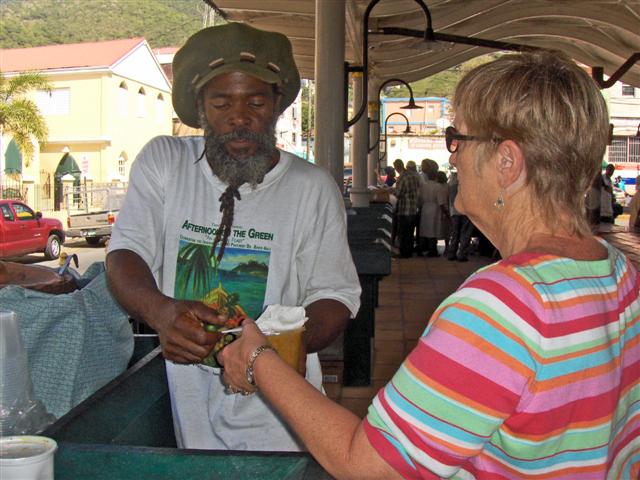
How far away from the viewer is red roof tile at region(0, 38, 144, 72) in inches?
1516

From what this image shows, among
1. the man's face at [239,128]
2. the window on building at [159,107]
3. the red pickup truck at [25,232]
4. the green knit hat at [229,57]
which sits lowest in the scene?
the red pickup truck at [25,232]

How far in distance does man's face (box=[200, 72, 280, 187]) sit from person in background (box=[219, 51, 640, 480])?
28.9 inches

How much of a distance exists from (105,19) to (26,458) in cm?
8851

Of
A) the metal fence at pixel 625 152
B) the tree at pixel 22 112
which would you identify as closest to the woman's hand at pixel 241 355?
the tree at pixel 22 112

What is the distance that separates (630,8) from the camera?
890 centimetres

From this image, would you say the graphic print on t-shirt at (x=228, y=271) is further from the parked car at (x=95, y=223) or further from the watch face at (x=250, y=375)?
the parked car at (x=95, y=223)

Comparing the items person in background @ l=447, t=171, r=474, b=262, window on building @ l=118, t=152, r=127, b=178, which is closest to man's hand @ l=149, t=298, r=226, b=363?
person in background @ l=447, t=171, r=474, b=262

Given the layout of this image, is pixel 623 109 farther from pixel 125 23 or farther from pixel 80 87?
pixel 125 23

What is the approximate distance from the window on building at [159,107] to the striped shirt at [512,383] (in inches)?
1826

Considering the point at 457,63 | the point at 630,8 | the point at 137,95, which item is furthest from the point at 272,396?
the point at 137,95

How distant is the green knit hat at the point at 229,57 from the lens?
2.08 m

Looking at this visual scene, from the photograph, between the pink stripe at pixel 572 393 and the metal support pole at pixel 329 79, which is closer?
the pink stripe at pixel 572 393

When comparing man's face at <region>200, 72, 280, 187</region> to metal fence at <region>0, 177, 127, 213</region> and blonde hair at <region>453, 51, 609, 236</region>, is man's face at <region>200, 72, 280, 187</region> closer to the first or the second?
blonde hair at <region>453, 51, 609, 236</region>

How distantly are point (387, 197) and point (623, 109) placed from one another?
3742 cm
